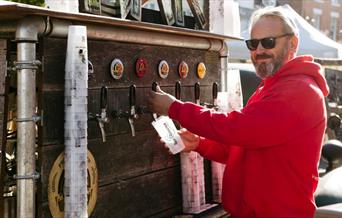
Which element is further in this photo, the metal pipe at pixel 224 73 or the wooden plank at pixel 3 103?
the metal pipe at pixel 224 73

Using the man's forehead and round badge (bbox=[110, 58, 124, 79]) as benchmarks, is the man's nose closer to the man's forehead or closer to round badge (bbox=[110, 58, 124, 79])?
the man's forehead

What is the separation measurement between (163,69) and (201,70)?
1.75 feet

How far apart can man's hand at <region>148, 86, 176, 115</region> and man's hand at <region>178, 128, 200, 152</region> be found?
0.93ft

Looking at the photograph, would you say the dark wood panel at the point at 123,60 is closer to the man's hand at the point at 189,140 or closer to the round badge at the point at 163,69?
the round badge at the point at 163,69

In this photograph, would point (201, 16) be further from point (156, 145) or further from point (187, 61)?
point (156, 145)

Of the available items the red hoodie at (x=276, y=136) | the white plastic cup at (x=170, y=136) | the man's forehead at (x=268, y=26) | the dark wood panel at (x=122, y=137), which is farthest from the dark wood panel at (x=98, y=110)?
the man's forehead at (x=268, y=26)

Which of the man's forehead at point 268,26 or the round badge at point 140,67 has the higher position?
the man's forehead at point 268,26

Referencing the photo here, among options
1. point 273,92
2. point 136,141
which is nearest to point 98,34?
point 136,141

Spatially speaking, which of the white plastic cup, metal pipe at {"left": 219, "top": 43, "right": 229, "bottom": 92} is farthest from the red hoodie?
metal pipe at {"left": 219, "top": 43, "right": 229, "bottom": 92}

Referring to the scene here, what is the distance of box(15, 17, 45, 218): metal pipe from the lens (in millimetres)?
2165

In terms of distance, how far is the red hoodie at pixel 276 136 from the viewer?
104 inches

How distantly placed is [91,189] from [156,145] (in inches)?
27.3

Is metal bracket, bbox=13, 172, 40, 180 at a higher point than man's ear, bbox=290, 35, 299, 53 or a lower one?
lower

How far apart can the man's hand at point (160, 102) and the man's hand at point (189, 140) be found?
0.28 meters
